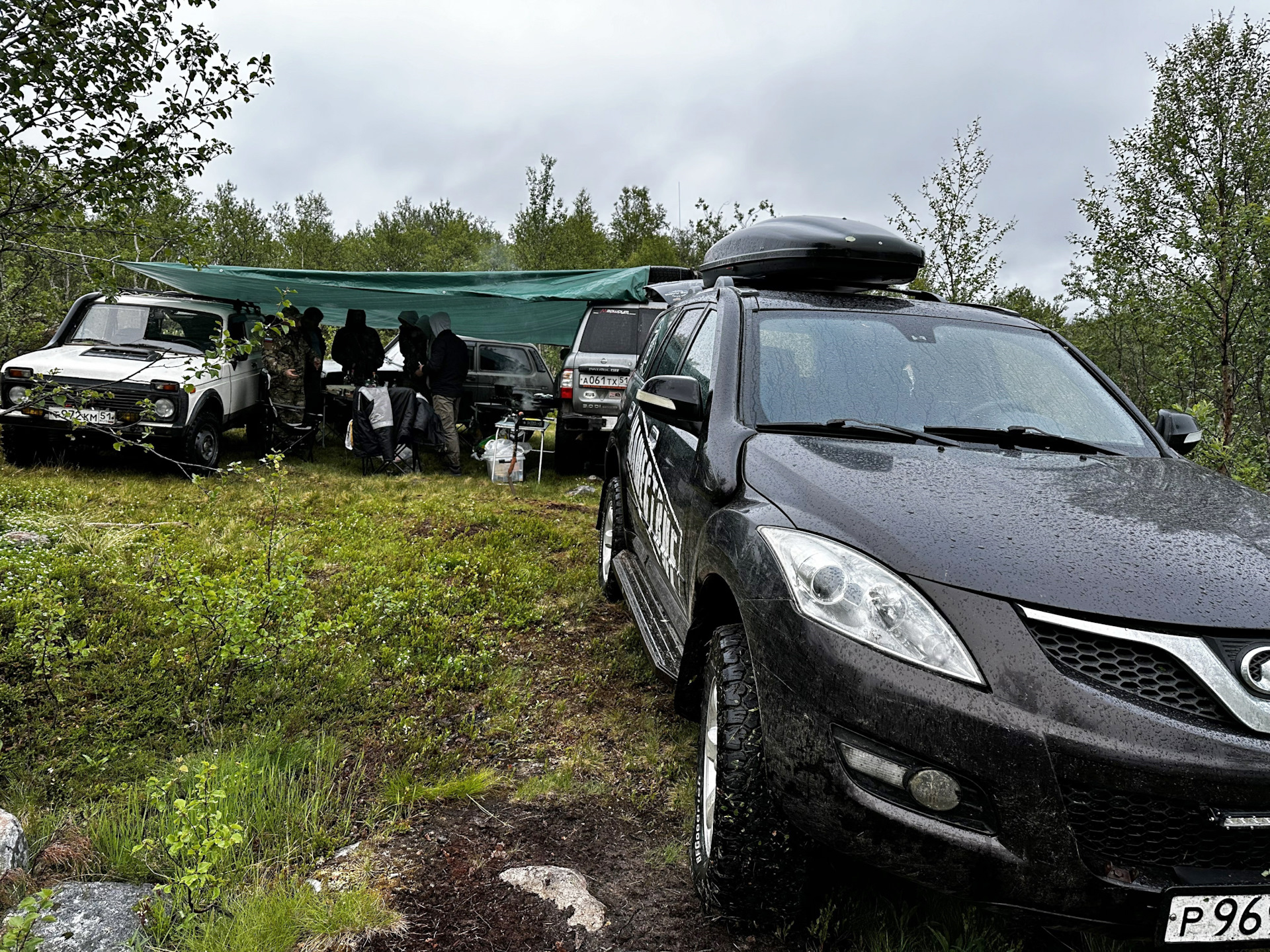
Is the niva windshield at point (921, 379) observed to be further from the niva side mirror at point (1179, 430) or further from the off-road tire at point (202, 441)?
the off-road tire at point (202, 441)

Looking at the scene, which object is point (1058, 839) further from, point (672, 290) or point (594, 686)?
point (672, 290)

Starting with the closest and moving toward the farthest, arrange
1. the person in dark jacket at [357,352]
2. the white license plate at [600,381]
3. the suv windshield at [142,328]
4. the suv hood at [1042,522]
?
the suv hood at [1042,522]
the suv windshield at [142,328]
the white license plate at [600,381]
the person in dark jacket at [357,352]

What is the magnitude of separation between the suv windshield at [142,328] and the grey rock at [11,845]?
7327mm

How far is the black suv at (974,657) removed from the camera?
5.02 feet

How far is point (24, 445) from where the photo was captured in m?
8.42

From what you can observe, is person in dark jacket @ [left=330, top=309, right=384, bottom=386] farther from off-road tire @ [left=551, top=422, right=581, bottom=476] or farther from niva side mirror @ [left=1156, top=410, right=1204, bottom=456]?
niva side mirror @ [left=1156, top=410, right=1204, bottom=456]

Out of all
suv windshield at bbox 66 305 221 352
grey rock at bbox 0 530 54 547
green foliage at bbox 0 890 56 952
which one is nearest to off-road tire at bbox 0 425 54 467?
suv windshield at bbox 66 305 221 352

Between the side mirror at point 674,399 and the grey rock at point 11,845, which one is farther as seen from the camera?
the side mirror at point 674,399

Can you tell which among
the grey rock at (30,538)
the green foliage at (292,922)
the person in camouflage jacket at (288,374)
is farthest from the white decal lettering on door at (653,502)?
the person in camouflage jacket at (288,374)

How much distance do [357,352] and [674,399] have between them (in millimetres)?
9224

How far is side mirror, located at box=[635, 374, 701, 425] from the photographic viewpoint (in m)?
2.76

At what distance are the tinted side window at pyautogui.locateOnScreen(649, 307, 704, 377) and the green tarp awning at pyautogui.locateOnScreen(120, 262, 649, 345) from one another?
4.87 meters

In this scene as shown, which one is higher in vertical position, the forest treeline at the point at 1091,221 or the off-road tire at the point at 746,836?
the forest treeline at the point at 1091,221

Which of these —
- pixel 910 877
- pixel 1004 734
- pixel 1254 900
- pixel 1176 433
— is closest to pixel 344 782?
pixel 910 877
